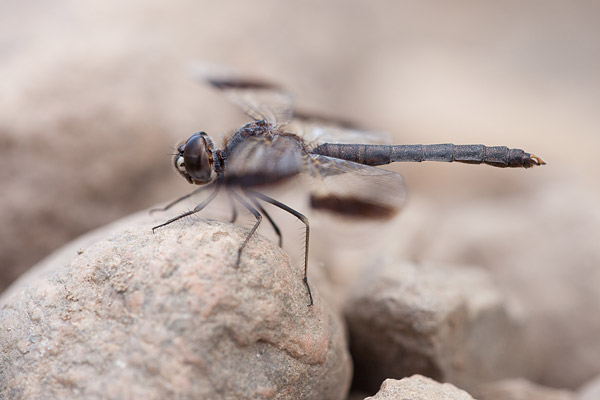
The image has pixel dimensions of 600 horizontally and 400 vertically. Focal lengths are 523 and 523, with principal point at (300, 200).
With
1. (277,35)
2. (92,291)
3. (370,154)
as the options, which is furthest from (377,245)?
(277,35)

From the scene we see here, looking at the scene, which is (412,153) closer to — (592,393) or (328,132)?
(328,132)

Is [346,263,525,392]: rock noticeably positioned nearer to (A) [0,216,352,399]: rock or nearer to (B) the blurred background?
(A) [0,216,352,399]: rock

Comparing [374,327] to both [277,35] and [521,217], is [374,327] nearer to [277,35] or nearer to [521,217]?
[521,217]

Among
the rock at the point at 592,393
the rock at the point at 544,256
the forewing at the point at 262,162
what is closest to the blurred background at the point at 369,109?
the rock at the point at 544,256

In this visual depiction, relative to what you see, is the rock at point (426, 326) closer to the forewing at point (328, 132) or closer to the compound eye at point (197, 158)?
the forewing at point (328, 132)

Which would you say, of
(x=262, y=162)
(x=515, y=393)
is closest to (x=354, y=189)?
(x=262, y=162)
